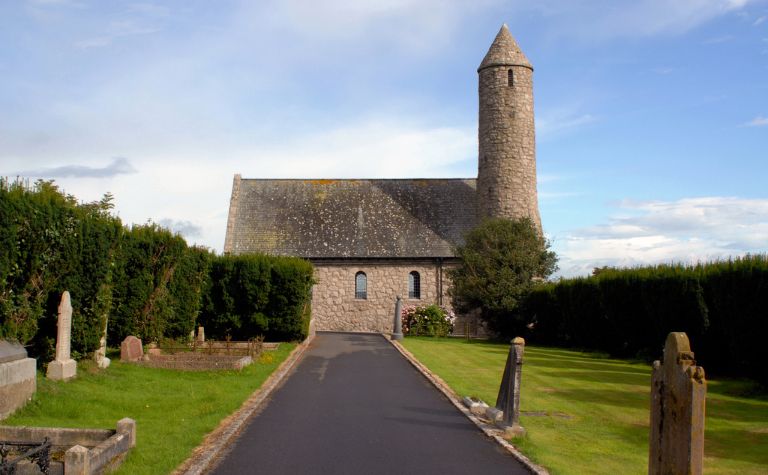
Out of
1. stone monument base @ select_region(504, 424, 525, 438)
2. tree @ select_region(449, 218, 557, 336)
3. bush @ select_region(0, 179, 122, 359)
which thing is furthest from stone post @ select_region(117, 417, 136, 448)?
tree @ select_region(449, 218, 557, 336)

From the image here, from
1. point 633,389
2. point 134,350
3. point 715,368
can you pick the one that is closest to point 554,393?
point 633,389

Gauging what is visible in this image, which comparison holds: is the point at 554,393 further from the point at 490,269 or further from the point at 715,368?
the point at 490,269

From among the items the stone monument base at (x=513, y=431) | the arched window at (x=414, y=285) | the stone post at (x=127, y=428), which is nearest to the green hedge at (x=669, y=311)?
the stone monument base at (x=513, y=431)

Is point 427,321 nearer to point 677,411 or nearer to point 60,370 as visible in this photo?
point 60,370

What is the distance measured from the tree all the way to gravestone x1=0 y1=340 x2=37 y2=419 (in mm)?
26656

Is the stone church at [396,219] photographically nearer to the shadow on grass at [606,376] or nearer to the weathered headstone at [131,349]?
the shadow on grass at [606,376]

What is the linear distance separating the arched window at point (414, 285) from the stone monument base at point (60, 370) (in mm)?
32025

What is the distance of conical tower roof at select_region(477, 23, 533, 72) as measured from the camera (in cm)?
4453

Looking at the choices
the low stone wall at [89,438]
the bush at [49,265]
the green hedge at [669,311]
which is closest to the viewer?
the low stone wall at [89,438]

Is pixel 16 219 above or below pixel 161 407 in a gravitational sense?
above

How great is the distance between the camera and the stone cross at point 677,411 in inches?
249

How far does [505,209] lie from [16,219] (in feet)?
110

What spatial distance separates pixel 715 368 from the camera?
70.6 ft

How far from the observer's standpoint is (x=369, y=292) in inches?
1805
